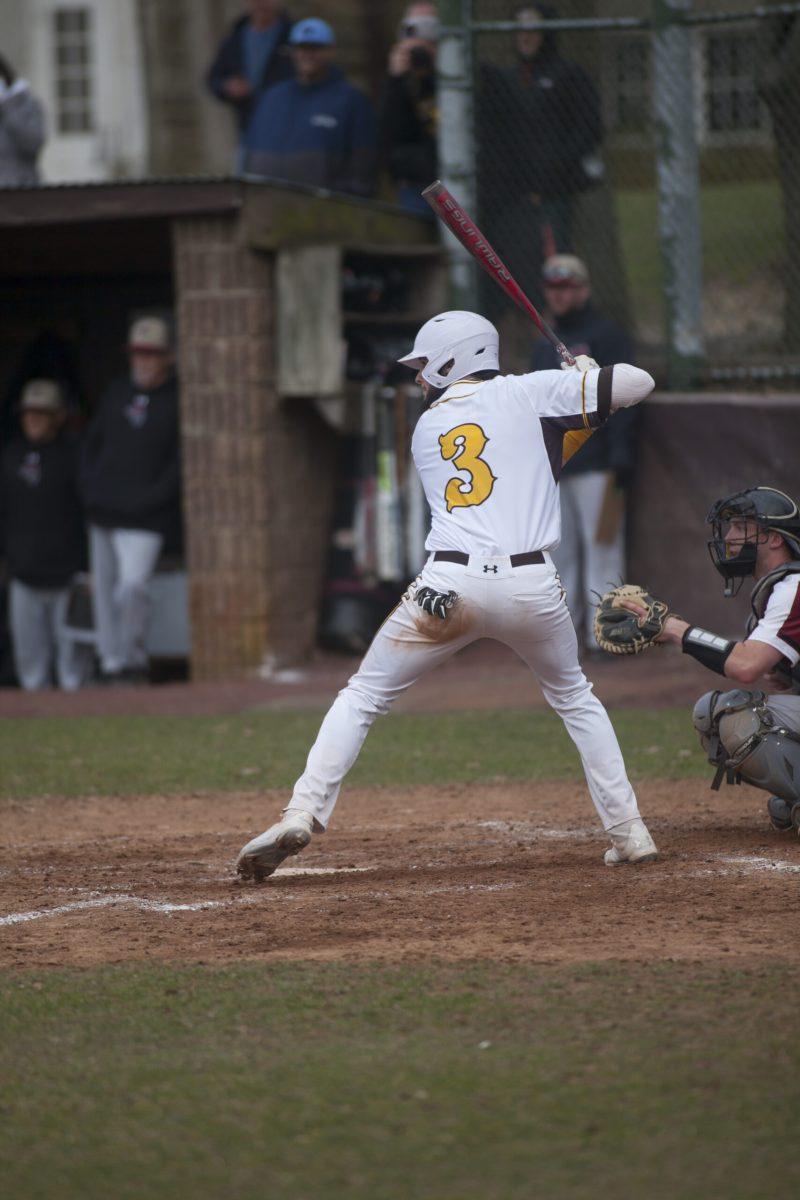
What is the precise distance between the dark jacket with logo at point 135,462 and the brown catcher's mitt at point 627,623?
6.11 m

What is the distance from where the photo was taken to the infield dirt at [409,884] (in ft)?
15.5

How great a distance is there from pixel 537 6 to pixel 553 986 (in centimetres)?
872

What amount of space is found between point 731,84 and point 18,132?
489cm

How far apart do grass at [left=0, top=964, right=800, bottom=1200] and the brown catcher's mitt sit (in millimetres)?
1375

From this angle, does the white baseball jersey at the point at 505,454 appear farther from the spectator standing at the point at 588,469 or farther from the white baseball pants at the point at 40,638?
the white baseball pants at the point at 40,638

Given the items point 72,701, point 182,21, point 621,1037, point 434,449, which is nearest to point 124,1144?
point 621,1037

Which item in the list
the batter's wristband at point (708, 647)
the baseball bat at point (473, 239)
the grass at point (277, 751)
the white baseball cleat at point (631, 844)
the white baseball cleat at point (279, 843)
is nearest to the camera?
the white baseball cleat at point (279, 843)

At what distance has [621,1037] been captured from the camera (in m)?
3.81

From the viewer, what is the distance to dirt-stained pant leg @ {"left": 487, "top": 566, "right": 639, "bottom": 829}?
5.27m

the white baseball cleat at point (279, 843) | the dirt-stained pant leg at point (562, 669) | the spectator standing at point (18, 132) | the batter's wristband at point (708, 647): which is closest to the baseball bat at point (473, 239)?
the dirt-stained pant leg at point (562, 669)

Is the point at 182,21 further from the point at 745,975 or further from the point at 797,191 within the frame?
the point at 745,975

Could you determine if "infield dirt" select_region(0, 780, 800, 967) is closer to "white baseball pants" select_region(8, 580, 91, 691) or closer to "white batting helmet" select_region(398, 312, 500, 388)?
"white batting helmet" select_region(398, 312, 500, 388)

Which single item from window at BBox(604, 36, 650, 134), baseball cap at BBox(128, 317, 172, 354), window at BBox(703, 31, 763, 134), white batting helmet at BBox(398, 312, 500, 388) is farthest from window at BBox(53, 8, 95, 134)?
white batting helmet at BBox(398, 312, 500, 388)

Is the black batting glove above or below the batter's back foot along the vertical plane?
above
